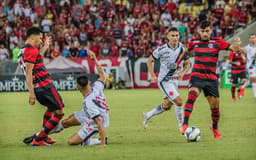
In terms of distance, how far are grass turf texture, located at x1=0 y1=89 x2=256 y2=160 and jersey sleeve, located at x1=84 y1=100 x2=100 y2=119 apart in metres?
0.58

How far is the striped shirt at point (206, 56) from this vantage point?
11867 millimetres

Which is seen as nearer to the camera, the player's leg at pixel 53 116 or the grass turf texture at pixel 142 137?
the grass turf texture at pixel 142 137

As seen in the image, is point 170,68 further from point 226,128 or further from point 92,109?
point 92,109

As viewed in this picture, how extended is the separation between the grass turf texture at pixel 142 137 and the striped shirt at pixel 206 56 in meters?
1.24

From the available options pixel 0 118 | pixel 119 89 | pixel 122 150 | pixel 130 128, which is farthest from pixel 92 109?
pixel 119 89

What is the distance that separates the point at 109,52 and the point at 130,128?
2129 centimetres

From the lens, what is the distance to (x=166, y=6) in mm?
37625

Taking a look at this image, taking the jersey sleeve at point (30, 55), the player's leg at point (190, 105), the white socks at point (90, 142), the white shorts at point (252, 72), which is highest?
the jersey sleeve at point (30, 55)

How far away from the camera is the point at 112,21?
124 feet

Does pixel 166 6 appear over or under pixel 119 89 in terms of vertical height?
over

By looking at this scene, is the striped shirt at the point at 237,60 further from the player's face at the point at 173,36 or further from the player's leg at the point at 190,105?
the player's leg at the point at 190,105

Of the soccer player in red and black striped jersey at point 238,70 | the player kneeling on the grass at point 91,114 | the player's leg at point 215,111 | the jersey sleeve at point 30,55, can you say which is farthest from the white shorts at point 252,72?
the jersey sleeve at point 30,55

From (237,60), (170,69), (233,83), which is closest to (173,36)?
(170,69)

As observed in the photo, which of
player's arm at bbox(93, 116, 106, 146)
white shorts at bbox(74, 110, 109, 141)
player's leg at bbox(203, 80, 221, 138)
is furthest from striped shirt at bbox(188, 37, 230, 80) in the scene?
player's arm at bbox(93, 116, 106, 146)
